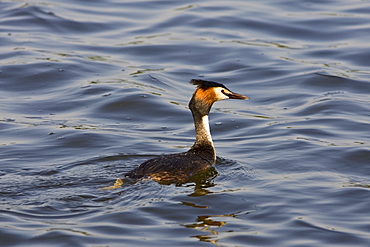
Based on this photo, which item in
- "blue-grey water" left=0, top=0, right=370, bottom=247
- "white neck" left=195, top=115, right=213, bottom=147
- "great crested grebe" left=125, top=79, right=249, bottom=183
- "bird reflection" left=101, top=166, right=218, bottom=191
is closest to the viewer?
"blue-grey water" left=0, top=0, right=370, bottom=247

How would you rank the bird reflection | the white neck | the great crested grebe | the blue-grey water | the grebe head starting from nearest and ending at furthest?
1. the blue-grey water
2. the bird reflection
3. the great crested grebe
4. the grebe head
5. the white neck

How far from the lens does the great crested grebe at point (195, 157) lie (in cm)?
877

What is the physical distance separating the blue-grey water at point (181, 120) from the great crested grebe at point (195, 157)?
0.51 feet

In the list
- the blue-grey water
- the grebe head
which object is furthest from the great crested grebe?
the blue-grey water

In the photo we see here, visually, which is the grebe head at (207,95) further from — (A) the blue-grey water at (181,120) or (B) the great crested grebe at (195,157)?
(A) the blue-grey water at (181,120)

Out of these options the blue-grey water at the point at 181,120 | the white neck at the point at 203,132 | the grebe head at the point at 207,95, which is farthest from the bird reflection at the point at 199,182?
the grebe head at the point at 207,95

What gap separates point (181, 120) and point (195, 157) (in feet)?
8.01

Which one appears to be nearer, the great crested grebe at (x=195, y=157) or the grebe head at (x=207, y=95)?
the great crested grebe at (x=195, y=157)

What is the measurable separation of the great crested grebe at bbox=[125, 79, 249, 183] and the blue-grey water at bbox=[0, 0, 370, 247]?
0.51 feet

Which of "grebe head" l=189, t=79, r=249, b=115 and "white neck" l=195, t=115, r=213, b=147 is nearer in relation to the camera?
"grebe head" l=189, t=79, r=249, b=115

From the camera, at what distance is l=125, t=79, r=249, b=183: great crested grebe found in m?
8.77

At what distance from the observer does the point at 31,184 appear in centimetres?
858

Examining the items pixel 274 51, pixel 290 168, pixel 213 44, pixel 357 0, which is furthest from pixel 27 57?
pixel 357 0

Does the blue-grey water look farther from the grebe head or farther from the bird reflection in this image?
the grebe head
